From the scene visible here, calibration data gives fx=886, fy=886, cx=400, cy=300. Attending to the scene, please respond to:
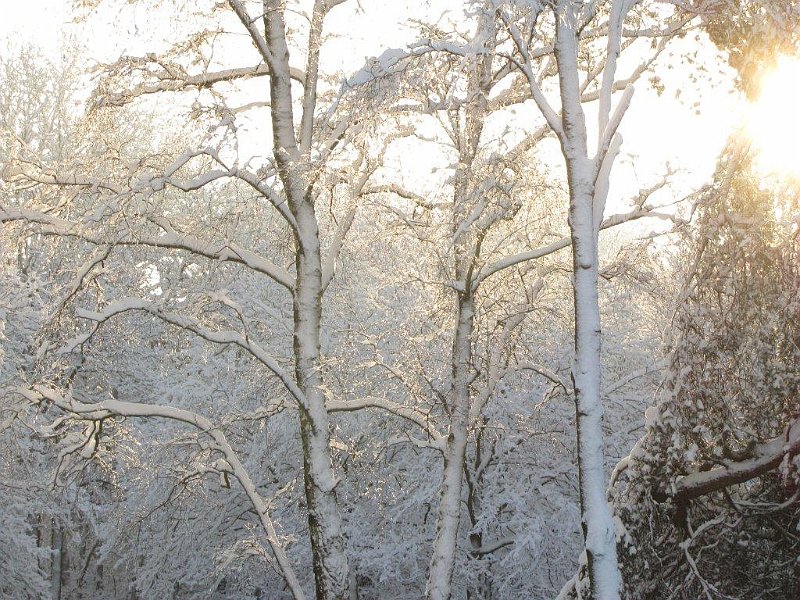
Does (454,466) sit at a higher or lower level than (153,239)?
lower

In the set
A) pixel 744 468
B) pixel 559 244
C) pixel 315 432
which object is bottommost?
pixel 744 468

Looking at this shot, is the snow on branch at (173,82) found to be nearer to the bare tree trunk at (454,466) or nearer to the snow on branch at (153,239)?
the snow on branch at (153,239)

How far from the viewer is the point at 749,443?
6152mm

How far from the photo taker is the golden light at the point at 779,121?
623cm

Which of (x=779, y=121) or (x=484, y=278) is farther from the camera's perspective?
(x=484, y=278)

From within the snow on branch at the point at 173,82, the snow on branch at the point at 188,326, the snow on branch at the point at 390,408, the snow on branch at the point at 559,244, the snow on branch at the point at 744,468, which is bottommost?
the snow on branch at the point at 744,468

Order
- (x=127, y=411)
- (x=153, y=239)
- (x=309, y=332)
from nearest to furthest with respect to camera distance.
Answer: (x=153, y=239)
(x=127, y=411)
(x=309, y=332)

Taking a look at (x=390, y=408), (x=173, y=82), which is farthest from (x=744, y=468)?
(x=173, y=82)

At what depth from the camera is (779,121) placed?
6.31 m

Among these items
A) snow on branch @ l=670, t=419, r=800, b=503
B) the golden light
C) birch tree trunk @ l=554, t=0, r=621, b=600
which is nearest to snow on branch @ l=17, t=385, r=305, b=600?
birch tree trunk @ l=554, t=0, r=621, b=600

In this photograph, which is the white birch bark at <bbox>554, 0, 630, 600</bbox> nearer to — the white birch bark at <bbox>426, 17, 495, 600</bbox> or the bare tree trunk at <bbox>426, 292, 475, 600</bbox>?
the white birch bark at <bbox>426, 17, 495, 600</bbox>

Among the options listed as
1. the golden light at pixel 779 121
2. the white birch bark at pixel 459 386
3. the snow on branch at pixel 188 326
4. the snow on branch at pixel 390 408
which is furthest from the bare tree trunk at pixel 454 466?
the golden light at pixel 779 121

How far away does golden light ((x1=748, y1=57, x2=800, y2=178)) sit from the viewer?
623cm

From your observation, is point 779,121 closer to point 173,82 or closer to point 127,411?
point 173,82
